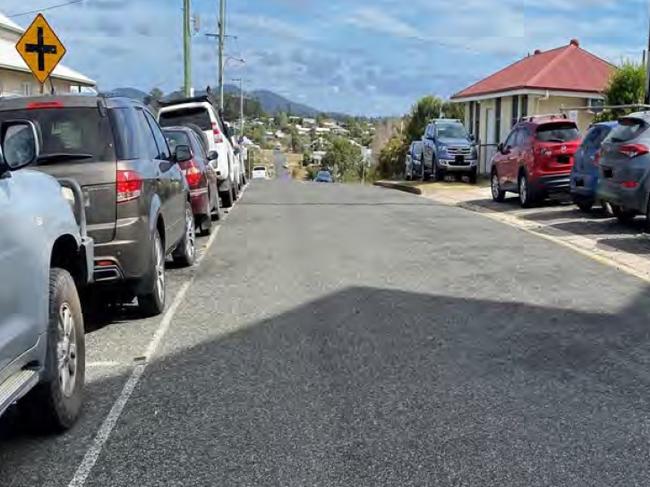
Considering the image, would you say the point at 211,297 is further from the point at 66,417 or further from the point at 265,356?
the point at 66,417

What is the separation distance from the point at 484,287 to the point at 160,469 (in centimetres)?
547

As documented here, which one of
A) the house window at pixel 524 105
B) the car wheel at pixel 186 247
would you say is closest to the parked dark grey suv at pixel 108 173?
the car wheel at pixel 186 247

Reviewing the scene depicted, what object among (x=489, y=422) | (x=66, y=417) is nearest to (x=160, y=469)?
(x=66, y=417)

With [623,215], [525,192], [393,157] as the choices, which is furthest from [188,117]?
[393,157]

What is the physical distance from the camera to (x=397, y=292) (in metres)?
8.95

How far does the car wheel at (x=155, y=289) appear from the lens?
7589 mm

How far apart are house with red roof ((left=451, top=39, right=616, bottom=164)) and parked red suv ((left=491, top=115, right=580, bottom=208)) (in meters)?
9.93

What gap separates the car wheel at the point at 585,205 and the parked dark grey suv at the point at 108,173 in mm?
10369

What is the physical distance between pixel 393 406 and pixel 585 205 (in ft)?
38.7

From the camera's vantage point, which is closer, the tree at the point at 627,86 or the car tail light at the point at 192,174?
the car tail light at the point at 192,174

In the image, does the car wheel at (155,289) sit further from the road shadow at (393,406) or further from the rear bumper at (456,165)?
the rear bumper at (456,165)

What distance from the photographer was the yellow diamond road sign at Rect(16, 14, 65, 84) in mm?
13742

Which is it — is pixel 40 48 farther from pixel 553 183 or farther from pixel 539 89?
pixel 539 89

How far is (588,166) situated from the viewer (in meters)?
15.2
